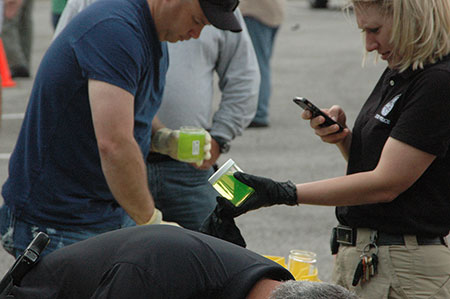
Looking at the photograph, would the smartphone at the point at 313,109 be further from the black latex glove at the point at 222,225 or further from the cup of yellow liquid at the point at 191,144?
the cup of yellow liquid at the point at 191,144

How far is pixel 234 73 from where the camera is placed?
13.5ft

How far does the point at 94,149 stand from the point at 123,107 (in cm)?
24

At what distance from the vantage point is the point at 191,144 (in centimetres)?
347

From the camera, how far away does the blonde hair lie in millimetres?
2471

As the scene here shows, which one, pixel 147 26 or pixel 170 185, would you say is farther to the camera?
pixel 170 185

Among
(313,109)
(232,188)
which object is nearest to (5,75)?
(313,109)

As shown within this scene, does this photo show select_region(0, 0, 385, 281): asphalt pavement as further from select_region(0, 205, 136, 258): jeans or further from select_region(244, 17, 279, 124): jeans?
select_region(0, 205, 136, 258): jeans

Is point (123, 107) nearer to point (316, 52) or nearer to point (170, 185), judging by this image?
point (170, 185)

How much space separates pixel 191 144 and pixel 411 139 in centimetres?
122

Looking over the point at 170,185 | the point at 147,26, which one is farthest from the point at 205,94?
the point at 147,26

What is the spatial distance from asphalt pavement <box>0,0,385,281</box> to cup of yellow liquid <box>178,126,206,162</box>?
87 centimetres

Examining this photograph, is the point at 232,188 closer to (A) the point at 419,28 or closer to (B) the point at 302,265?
(B) the point at 302,265

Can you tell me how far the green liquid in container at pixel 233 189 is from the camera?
261cm

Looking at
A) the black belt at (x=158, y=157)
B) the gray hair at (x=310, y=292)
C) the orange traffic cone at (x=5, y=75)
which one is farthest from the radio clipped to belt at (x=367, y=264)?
the orange traffic cone at (x=5, y=75)
